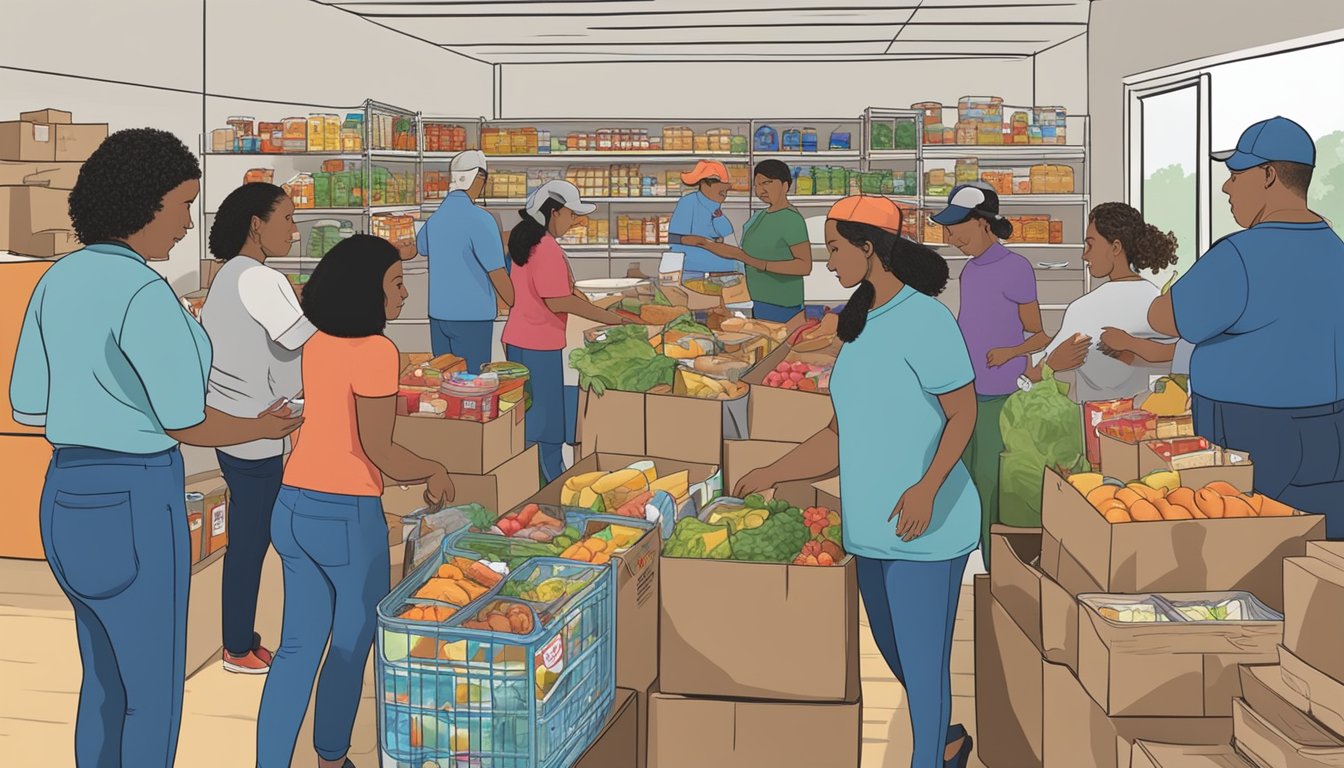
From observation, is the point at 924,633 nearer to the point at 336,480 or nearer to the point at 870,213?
the point at 870,213

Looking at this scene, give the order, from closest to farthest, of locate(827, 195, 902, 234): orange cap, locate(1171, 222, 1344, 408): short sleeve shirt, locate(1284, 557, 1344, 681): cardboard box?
1. locate(1284, 557, 1344, 681): cardboard box
2. locate(827, 195, 902, 234): orange cap
3. locate(1171, 222, 1344, 408): short sleeve shirt

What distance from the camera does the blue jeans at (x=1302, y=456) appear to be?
3.44 metres

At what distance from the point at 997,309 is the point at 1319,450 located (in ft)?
5.16

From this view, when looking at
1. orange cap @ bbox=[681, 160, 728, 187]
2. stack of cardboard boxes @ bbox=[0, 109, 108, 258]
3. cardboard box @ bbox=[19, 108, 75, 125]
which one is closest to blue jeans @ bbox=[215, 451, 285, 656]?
stack of cardboard boxes @ bbox=[0, 109, 108, 258]

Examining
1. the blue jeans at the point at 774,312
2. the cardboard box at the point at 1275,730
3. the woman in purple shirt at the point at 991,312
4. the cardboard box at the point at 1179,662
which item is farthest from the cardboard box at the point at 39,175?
the cardboard box at the point at 1275,730

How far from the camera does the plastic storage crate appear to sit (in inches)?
101

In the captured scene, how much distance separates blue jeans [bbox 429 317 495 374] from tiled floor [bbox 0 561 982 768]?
2.37 metres

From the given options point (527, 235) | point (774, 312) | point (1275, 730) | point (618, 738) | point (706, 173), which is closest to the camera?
point (1275, 730)

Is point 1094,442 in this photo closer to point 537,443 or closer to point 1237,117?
point 537,443

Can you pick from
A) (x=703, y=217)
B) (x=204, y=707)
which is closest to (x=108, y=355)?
(x=204, y=707)

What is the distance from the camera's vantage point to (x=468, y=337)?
6645 millimetres

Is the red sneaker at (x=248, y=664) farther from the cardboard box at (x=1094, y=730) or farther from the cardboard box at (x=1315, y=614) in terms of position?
the cardboard box at (x=1315, y=614)

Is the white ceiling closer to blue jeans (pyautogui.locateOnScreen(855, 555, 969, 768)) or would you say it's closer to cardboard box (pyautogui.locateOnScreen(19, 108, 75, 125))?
cardboard box (pyautogui.locateOnScreen(19, 108, 75, 125))

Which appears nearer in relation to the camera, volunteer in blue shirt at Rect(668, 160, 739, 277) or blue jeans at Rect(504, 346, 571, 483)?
blue jeans at Rect(504, 346, 571, 483)
